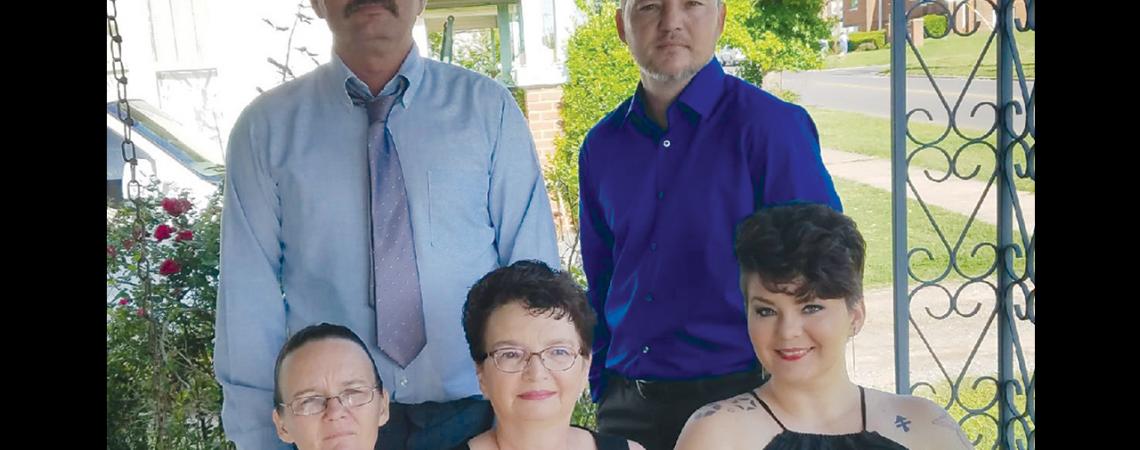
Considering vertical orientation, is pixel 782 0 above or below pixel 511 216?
above

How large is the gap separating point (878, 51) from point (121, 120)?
1629 mm

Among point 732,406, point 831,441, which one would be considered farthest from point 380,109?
point 831,441

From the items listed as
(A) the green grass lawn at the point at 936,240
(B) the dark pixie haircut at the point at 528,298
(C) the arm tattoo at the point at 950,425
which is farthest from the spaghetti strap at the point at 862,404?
(B) the dark pixie haircut at the point at 528,298

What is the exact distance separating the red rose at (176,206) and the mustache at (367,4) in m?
0.70

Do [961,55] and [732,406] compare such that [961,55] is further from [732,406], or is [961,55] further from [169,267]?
[169,267]

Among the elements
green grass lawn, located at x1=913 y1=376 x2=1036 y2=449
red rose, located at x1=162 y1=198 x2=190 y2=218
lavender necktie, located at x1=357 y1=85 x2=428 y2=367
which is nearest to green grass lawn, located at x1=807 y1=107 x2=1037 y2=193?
green grass lawn, located at x1=913 y1=376 x2=1036 y2=449

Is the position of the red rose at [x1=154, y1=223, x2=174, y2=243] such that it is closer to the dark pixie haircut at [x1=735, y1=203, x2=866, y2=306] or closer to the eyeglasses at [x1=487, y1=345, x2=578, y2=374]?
the eyeglasses at [x1=487, y1=345, x2=578, y2=374]

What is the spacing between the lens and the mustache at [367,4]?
1821mm

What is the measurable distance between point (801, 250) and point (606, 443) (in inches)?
19.2

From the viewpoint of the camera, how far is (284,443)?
186 cm
